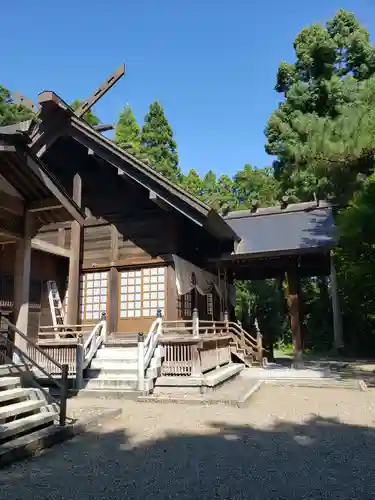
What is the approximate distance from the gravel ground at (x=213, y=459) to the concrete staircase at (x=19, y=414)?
0.37m

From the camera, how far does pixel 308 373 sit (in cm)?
1288

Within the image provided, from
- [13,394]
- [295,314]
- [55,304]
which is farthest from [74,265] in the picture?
[13,394]

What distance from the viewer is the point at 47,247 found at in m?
13.0

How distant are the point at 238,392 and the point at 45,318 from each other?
7796 mm

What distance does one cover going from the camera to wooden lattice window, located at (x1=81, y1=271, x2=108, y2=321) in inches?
599

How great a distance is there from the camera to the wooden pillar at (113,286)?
14.8m

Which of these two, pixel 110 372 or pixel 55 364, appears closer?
pixel 55 364

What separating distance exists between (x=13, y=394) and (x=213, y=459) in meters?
3.29

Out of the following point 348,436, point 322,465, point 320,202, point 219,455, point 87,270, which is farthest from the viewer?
point 320,202

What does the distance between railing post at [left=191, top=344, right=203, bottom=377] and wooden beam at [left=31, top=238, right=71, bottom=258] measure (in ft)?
17.5

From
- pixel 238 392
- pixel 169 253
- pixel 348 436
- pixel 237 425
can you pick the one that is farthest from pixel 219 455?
pixel 169 253

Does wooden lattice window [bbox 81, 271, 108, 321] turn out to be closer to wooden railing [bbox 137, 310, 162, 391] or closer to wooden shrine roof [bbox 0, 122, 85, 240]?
wooden railing [bbox 137, 310, 162, 391]

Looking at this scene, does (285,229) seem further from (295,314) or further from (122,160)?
(122,160)

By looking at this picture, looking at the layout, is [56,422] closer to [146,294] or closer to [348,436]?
[348,436]
